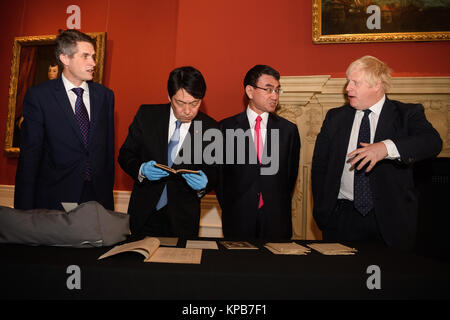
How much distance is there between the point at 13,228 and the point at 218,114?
2490 millimetres

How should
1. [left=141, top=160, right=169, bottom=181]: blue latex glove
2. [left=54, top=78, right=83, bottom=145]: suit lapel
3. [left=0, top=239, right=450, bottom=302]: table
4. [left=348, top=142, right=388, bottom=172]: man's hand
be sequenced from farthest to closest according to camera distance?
[left=54, top=78, right=83, bottom=145]: suit lapel
[left=141, top=160, right=169, bottom=181]: blue latex glove
[left=348, top=142, right=388, bottom=172]: man's hand
[left=0, top=239, right=450, bottom=302]: table

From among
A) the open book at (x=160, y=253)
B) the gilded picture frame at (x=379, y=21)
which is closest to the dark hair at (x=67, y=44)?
the open book at (x=160, y=253)

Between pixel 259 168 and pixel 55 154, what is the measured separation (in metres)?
1.47

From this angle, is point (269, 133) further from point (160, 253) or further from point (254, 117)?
point (160, 253)

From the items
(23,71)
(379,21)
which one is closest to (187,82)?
(379,21)

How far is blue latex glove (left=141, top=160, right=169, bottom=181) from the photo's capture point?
2.19 metres

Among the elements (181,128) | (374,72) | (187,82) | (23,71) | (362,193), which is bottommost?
(362,193)

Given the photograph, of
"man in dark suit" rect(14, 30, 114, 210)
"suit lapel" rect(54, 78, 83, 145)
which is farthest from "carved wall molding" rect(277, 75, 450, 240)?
"suit lapel" rect(54, 78, 83, 145)

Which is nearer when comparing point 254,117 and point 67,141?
point 67,141

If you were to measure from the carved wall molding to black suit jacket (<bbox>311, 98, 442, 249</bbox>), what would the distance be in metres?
1.08

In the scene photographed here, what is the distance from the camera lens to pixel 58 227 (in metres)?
1.41

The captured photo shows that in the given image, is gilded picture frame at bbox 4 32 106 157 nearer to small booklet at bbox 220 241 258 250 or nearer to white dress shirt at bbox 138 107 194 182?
white dress shirt at bbox 138 107 194 182

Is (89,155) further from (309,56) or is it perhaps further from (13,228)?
(309,56)

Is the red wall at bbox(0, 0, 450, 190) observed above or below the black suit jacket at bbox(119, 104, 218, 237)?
above
